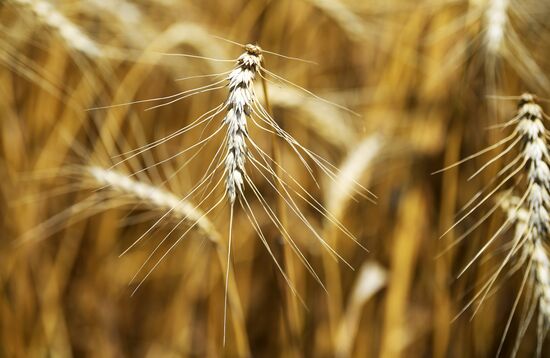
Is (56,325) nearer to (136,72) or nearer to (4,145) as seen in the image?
(4,145)

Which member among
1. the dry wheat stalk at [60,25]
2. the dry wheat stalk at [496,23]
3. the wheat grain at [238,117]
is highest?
the dry wheat stalk at [60,25]

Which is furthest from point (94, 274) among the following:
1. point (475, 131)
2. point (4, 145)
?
point (475, 131)

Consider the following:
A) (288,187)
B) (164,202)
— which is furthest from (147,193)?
(288,187)

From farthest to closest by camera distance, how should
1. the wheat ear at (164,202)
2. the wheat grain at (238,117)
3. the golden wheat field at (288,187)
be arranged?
the golden wheat field at (288,187) → the wheat ear at (164,202) → the wheat grain at (238,117)

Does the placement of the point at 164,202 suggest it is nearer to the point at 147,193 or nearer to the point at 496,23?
the point at 147,193

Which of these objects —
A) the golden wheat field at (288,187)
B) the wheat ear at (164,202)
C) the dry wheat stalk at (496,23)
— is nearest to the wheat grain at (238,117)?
the wheat ear at (164,202)

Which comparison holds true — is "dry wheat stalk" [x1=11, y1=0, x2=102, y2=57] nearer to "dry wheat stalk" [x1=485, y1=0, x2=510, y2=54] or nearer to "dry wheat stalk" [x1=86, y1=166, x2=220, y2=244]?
"dry wheat stalk" [x1=86, y1=166, x2=220, y2=244]

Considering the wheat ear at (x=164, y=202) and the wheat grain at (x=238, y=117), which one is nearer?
the wheat grain at (x=238, y=117)

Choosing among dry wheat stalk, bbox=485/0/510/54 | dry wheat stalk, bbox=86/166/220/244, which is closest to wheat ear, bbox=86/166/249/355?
dry wheat stalk, bbox=86/166/220/244

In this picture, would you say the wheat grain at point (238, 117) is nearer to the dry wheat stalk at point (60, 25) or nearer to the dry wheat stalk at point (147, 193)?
the dry wheat stalk at point (147, 193)
